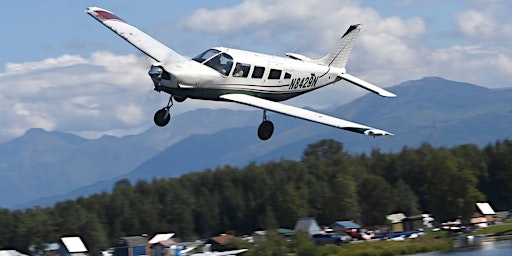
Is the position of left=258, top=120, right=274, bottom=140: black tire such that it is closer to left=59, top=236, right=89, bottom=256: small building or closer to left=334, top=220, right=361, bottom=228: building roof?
left=59, top=236, right=89, bottom=256: small building

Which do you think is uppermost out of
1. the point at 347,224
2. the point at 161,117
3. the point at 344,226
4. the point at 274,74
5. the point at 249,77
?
the point at 274,74

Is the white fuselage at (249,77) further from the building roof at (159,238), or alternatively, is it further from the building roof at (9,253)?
the building roof at (159,238)

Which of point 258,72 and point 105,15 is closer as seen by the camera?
point 258,72

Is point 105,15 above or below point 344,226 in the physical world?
above

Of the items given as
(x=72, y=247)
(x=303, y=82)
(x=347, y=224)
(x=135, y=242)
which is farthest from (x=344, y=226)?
(x=303, y=82)

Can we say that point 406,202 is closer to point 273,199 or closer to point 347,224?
point 347,224

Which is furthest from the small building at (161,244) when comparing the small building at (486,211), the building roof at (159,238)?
the small building at (486,211)

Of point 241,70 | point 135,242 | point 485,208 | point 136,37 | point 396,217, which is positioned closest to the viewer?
point 241,70

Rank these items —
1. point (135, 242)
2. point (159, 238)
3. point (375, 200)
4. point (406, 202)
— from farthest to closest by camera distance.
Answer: point (406, 202)
point (375, 200)
point (159, 238)
point (135, 242)

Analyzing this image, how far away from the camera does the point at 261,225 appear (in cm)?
12206

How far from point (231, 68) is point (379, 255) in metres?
57.0

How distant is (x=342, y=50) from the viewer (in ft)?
144

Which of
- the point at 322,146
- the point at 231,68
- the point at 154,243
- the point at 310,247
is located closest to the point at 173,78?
the point at 231,68

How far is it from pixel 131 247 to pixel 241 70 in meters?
71.5
